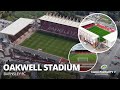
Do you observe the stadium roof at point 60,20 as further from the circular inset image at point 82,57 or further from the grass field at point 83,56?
the grass field at point 83,56

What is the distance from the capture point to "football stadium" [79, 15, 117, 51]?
689cm

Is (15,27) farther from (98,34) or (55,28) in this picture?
(98,34)

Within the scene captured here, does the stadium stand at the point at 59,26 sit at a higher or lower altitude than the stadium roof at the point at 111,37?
higher

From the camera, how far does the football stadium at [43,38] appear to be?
691 cm

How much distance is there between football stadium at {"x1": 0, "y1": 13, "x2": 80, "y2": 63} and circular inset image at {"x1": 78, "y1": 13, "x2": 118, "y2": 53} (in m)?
0.13

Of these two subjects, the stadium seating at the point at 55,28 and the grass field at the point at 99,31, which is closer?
the grass field at the point at 99,31

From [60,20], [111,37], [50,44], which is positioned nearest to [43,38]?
[50,44]

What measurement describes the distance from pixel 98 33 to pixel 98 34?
2 centimetres

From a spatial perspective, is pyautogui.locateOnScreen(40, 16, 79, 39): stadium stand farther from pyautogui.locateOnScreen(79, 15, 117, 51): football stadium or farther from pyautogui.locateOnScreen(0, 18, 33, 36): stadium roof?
pyautogui.locateOnScreen(0, 18, 33, 36): stadium roof

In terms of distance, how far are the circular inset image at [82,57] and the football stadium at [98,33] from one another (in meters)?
0.14

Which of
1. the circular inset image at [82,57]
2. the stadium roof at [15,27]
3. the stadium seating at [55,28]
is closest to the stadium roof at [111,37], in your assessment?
the circular inset image at [82,57]

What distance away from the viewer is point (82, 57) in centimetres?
689
